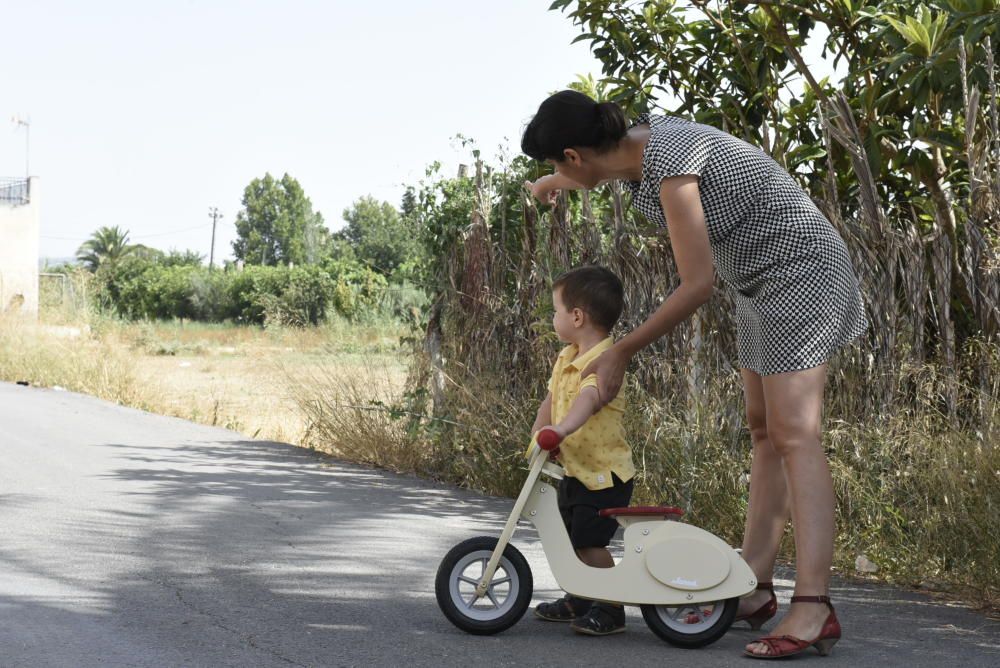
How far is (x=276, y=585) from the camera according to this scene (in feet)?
15.3

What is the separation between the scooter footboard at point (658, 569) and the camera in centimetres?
373

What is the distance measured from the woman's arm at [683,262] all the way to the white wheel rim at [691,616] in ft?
2.75

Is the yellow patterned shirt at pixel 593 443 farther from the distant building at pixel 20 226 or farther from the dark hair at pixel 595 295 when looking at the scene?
the distant building at pixel 20 226

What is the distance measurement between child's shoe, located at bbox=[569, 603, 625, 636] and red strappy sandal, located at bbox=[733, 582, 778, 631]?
1.31 ft

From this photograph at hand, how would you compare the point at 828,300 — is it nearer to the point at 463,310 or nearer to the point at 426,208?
the point at 463,310

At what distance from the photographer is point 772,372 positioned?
3723 millimetres

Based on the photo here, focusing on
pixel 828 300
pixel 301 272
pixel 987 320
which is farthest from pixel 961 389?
pixel 301 272

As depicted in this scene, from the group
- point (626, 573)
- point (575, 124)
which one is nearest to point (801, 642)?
point (626, 573)

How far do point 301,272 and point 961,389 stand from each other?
52946 mm

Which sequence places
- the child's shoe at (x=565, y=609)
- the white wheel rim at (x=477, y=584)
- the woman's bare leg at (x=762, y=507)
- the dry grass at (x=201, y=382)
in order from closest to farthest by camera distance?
1. the white wheel rim at (x=477, y=584)
2. the woman's bare leg at (x=762, y=507)
3. the child's shoe at (x=565, y=609)
4. the dry grass at (x=201, y=382)

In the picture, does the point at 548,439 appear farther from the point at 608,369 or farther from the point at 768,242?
the point at 768,242

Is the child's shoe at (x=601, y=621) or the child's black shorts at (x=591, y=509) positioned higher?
the child's black shorts at (x=591, y=509)

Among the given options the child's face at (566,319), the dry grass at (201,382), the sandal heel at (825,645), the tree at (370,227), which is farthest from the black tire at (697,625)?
the tree at (370,227)

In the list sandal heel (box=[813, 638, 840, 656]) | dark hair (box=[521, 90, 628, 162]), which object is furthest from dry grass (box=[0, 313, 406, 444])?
sandal heel (box=[813, 638, 840, 656])
